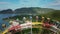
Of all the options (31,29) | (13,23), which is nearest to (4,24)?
(13,23)

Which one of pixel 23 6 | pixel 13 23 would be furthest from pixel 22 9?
pixel 13 23

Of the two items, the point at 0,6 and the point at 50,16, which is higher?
the point at 0,6

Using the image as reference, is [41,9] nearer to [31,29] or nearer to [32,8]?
[32,8]

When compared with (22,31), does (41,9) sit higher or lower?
higher

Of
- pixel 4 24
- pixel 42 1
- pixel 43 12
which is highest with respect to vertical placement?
pixel 42 1

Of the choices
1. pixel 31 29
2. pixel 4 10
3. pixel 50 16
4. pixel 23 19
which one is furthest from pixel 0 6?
pixel 50 16

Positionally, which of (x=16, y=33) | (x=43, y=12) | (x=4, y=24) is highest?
(x=43, y=12)

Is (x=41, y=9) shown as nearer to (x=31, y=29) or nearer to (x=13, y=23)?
(x=31, y=29)

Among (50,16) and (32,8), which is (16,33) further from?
(50,16)
